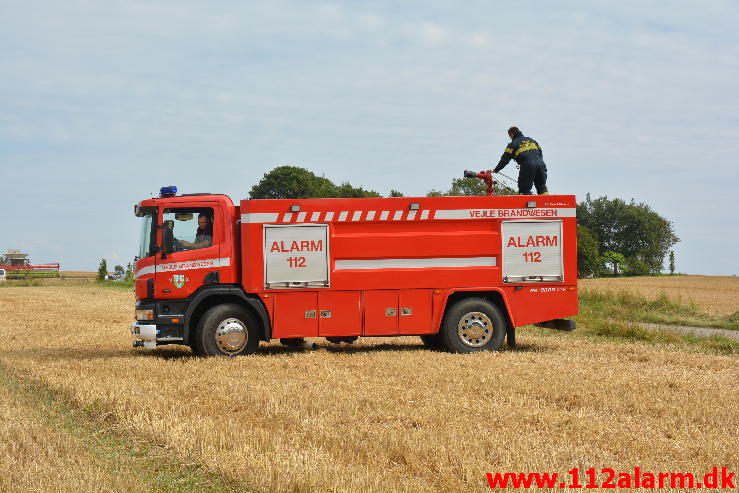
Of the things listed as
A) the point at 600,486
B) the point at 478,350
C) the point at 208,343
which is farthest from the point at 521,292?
the point at 600,486

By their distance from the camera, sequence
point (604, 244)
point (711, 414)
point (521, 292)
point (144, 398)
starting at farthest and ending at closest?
1. point (604, 244)
2. point (521, 292)
3. point (144, 398)
4. point (711, 414)

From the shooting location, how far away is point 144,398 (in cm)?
928

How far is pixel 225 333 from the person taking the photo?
1391cm

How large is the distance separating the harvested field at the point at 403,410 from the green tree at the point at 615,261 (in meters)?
86.3

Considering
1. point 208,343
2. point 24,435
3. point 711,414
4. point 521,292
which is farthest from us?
point 521,292

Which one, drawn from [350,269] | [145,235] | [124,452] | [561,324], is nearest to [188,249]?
[145,235]

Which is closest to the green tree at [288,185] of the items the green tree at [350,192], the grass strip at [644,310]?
the green tree at [350,192]

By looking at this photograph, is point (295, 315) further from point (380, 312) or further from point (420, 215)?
point (420, 215)

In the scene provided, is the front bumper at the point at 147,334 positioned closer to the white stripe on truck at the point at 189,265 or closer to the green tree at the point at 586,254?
the white stripe on truck at the point at 189,265

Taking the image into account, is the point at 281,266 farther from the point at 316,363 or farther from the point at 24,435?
the point at 24,435

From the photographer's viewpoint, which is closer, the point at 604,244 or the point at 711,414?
the point at 711,414

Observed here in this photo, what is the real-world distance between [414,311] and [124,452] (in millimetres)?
7976

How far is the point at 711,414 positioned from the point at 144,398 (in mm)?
5966

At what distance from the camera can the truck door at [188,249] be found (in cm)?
1388
